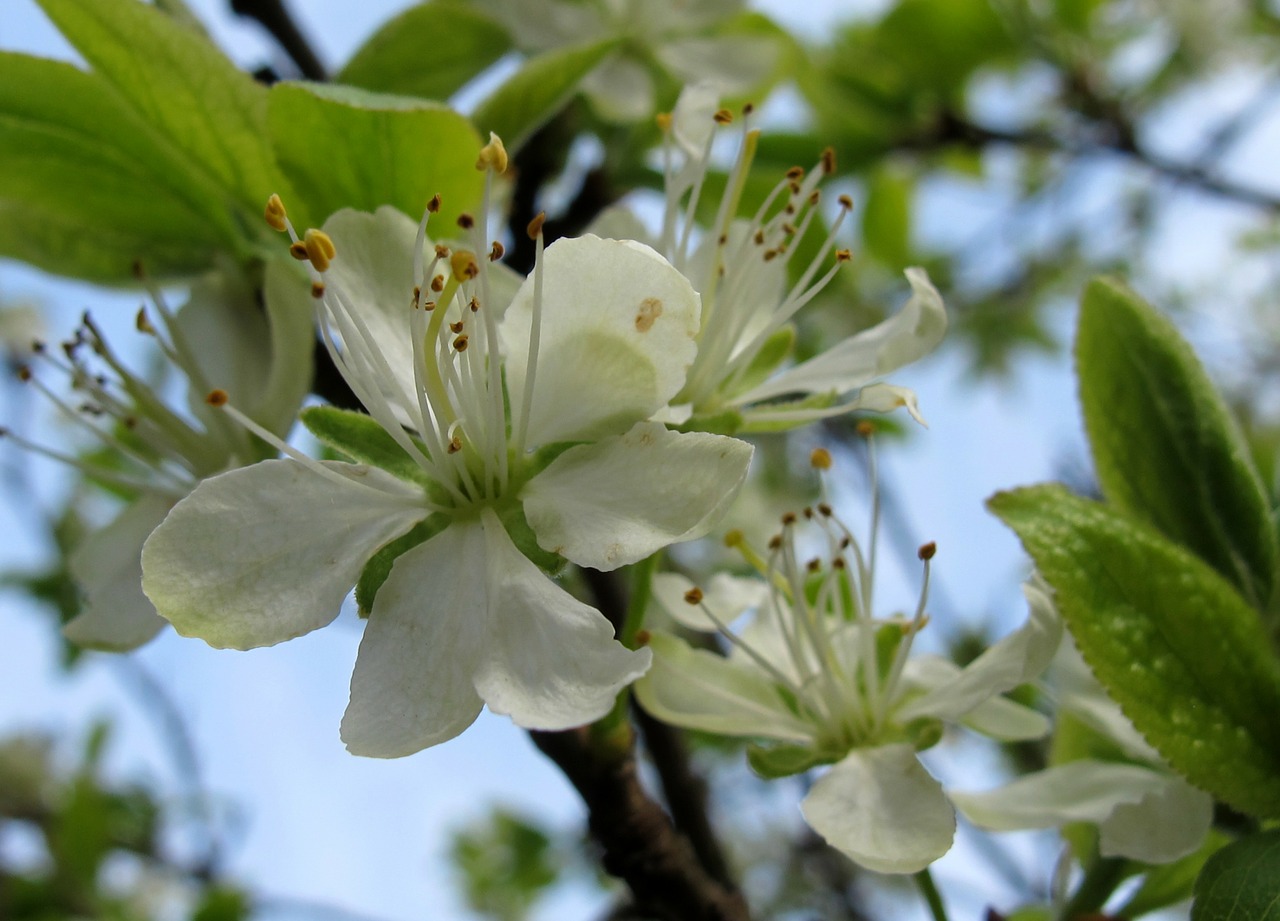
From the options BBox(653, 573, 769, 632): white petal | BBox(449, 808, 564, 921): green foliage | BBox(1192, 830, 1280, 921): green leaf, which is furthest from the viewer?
BBox(449, 808, 564, 921): green foliage

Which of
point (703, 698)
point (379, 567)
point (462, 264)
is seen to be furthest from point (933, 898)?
point (462, 264)

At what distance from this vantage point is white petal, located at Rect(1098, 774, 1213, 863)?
0.84 metres

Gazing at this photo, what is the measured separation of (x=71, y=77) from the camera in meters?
0.93

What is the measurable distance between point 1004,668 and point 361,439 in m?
0.52

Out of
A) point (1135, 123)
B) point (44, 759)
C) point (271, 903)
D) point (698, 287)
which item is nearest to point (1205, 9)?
point (1135, 123)

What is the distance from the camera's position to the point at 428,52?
114 cm

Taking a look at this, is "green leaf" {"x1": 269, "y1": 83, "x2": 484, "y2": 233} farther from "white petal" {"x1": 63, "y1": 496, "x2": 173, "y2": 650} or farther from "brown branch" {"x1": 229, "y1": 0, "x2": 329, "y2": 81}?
"brown branch" {"x1": 229, "y1": 0, "x2": 329, "y2": 81}

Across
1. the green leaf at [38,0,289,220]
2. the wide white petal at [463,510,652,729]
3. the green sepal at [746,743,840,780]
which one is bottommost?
the green sepal at [746,743,840,780]

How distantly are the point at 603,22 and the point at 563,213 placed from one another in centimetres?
28

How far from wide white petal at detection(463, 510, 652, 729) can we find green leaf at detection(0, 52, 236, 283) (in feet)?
1.58

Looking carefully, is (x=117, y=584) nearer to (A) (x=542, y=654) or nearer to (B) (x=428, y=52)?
(A) (x=542, y=654)

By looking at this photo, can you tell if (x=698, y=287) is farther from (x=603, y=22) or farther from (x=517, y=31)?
(x=603, y=22)

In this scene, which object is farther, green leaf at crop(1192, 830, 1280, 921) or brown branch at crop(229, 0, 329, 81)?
brown branch at crop(229, 0, 329, 81)

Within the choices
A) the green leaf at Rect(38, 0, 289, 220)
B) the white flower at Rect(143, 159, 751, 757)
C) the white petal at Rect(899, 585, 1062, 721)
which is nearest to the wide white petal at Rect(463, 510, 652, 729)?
the white flower at Rect(143, 159, 751, 757)
